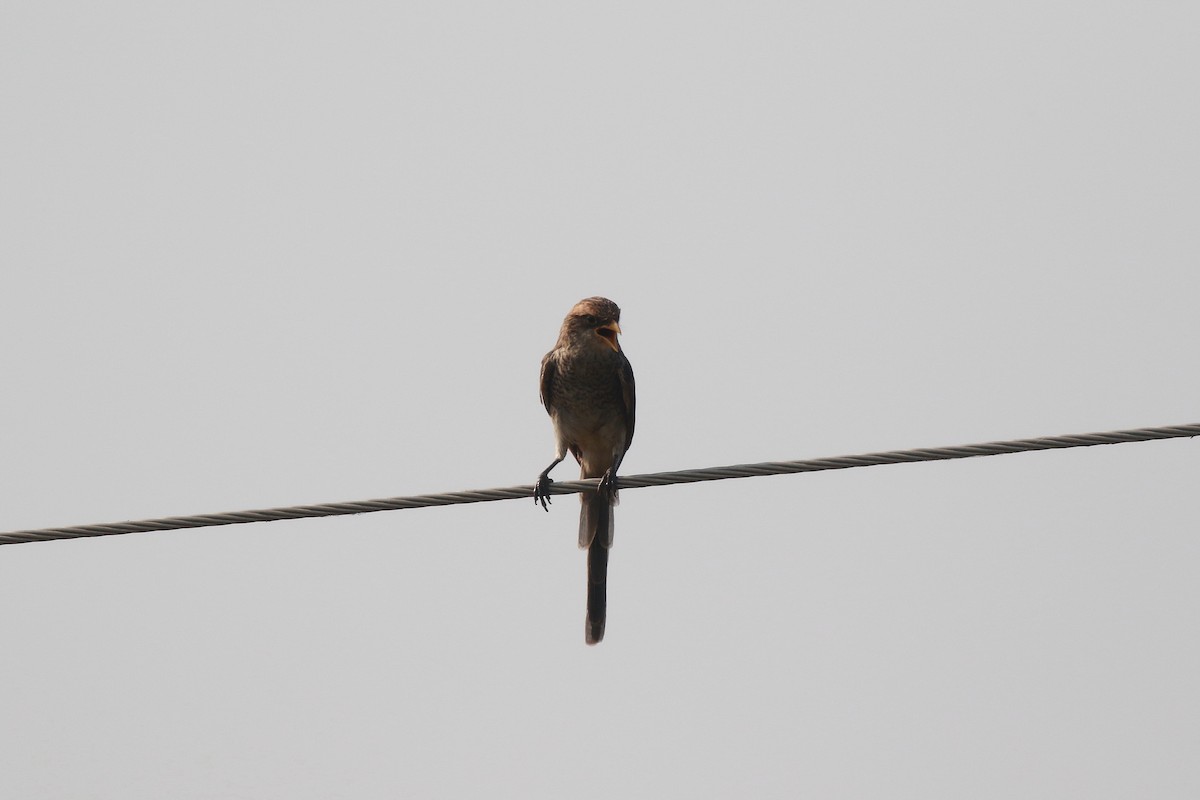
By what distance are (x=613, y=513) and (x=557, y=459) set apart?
47cm

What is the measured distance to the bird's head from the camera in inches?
389

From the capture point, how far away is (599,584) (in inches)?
404

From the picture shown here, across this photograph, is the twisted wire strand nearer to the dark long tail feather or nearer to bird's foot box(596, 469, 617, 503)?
bird's foot box(596, 469, 617, 503)

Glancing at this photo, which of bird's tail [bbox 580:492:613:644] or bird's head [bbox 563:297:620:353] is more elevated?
bird's head [bbox 563:297:620:353]

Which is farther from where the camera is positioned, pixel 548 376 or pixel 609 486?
pixel 548 376

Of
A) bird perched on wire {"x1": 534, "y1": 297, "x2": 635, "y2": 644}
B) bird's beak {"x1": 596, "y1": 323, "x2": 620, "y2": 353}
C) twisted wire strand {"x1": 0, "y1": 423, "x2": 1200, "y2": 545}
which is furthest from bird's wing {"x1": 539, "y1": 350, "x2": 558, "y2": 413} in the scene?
twisted wire strand {"x1": 0, "y1": 423, "x2": 1200, "y2": 545}

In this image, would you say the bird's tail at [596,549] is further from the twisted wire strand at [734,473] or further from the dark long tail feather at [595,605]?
the twisted wire strand at [734,473]

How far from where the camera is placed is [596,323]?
9938mm

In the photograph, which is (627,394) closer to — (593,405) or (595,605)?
(593,405)

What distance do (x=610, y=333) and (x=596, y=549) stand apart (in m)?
1.33

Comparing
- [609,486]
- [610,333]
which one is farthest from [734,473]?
[610,333]

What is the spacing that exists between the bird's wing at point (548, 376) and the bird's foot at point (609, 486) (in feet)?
2.11

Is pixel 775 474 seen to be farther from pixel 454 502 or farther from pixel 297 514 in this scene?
pixel 297 514

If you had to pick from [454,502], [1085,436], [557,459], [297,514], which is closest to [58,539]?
[297,514]
